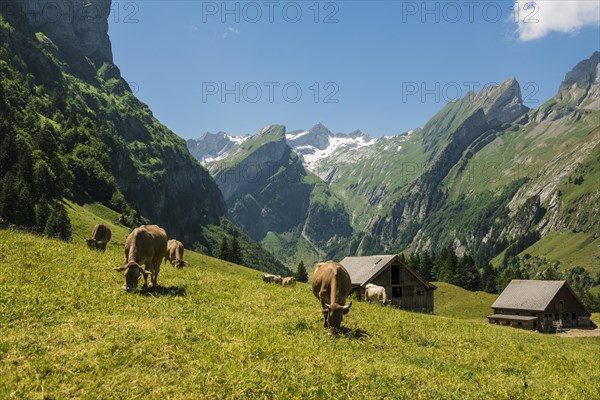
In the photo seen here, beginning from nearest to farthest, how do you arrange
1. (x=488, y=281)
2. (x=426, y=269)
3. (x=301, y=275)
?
(x=301, y=275), (x=488, y=281), (x=426, y=269)

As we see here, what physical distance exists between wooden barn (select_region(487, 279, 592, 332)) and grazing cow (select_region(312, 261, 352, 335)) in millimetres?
79313

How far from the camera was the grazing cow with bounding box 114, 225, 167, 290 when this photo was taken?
19.8 metres

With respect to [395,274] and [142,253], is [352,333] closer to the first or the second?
[142,253]

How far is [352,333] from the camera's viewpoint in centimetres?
→ 1903

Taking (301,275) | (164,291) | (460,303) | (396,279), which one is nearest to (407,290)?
(396,279)

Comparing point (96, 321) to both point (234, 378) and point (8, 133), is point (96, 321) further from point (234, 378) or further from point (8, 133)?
point (8, 133)

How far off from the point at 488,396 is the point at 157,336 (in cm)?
1073

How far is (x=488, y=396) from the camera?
12.3 meters

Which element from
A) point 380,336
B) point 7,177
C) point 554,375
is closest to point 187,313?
point 380,336

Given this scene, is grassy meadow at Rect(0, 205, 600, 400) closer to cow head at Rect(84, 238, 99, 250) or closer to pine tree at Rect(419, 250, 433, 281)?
cow head at Rect(84, 238, 99, 250)

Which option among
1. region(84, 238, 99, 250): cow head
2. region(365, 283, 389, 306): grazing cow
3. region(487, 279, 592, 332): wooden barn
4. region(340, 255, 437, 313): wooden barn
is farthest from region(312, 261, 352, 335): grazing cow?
region(487, 279, 592, 332): wooden barn

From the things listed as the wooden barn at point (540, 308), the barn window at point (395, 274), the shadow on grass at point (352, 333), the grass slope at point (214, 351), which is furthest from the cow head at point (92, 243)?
the wooden barn at point (540, 308)

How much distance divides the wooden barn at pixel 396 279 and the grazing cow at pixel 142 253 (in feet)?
156

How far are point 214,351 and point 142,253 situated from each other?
32.2 ft
